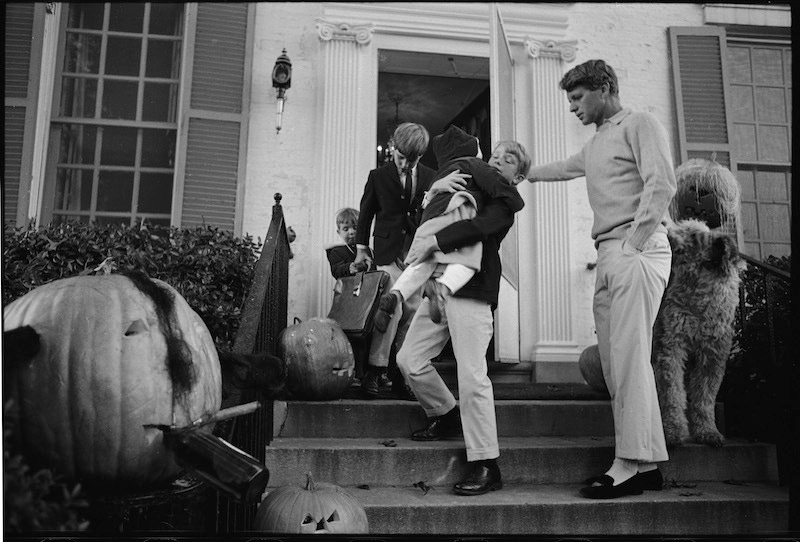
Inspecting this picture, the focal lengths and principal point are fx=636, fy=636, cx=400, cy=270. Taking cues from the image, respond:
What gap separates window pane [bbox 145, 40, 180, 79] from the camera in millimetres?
5457

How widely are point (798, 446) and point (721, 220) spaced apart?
1445 millimetres

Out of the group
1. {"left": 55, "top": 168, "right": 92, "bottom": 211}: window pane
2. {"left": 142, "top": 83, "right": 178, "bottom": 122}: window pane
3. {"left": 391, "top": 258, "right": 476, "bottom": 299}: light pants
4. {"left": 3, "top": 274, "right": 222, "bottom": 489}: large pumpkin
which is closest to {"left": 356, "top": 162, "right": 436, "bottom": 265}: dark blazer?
{"left": 391, "top": 258, "right": 476, "bottom": 299}: light pants

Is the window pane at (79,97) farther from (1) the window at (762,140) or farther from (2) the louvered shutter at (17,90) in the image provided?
(1) the window at (762,140)

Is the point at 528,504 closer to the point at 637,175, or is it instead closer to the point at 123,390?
the point at 637,175

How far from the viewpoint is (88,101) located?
534cm

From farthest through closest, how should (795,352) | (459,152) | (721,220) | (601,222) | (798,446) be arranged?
(721,220), (459,152), (601,222), (798,446), (795,352)

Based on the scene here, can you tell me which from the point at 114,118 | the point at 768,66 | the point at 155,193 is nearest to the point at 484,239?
the point at 155,193

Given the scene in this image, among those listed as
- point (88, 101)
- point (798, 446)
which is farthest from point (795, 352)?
point (88, 101)

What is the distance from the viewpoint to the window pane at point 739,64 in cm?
608

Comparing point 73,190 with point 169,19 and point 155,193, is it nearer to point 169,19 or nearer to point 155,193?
point 155,193

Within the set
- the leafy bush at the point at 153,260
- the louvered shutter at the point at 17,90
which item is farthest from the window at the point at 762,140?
the louvered shutter at the point at 17,90

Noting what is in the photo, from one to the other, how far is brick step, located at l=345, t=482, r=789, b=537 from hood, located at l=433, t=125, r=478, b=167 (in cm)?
161

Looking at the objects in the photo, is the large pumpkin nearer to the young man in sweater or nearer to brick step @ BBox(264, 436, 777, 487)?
brick step @ BBox(264, 436, 777, 487)

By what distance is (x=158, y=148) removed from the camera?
5367 mm
